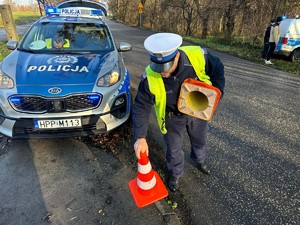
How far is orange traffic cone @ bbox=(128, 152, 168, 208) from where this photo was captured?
2.13 m

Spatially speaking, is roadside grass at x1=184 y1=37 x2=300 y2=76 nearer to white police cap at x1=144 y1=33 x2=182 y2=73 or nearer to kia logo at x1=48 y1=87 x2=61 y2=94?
white police cap at x1=144 y1=33 x2=182 y2=73

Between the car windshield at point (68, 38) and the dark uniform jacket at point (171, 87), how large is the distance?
2.23 metres

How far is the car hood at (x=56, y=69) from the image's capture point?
2.91 metres

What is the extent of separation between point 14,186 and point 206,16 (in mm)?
16216

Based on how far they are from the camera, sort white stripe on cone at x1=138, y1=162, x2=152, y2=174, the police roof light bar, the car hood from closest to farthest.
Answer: white stripe on cone at x1=138, y1=162, x2=152, y2=174, the car hood, the police roof light bar

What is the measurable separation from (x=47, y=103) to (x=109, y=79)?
2.77ft

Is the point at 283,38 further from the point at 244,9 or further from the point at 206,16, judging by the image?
the point at 206,16

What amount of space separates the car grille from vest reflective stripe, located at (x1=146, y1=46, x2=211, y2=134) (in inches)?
47.8

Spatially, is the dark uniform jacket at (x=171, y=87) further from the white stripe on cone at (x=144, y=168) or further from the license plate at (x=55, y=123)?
the license plate at (x=55, y=123)

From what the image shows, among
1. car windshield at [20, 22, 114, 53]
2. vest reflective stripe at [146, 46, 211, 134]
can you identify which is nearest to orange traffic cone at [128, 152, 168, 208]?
vest reflective stripe at [146, 46, 211, 134]

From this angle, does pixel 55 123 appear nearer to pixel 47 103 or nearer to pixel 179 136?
pixel 47 103

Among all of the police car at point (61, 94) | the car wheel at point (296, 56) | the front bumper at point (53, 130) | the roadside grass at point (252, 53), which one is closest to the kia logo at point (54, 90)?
the police car at point (61, 94)

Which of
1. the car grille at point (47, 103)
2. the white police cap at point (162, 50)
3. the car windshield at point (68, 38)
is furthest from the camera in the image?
the car windshield at point (68, 38)

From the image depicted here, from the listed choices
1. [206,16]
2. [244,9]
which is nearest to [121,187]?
[244,9]
